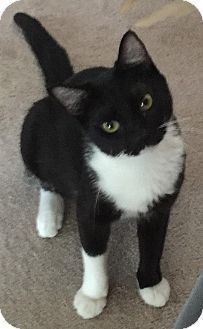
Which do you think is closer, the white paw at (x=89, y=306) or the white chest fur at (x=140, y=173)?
the white chest fur at (x=140, y=173)

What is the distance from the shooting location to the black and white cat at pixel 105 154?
1007 millimetres

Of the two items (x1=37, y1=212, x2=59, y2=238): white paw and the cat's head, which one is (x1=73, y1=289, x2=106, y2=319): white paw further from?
the cat's head

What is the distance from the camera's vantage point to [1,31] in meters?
1.87

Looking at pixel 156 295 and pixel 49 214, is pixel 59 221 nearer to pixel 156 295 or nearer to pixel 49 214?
pixel 49 214

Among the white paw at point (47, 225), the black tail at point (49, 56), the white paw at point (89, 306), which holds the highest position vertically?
the black tail at point (49, 56)

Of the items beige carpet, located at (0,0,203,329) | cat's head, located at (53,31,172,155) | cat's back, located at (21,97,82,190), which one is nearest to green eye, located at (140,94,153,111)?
cat's head, located at (53,31,172,155)

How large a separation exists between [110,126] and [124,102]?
0.05 meters

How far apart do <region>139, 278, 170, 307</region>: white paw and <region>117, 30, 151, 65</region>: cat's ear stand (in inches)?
21.6

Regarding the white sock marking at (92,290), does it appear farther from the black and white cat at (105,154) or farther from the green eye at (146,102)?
the green eye at (146,102)

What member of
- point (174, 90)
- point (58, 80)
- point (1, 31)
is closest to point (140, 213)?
point (58, 80)

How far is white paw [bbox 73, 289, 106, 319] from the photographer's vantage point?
1294mm

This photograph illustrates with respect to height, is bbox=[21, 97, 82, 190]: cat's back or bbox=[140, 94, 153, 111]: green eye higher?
bbox=[140, 94, 153, 111]: green eye

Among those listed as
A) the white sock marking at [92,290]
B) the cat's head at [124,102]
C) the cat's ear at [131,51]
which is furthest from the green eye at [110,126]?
the white sock marking at [92,290]

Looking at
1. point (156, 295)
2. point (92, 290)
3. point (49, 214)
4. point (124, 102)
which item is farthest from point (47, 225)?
point (124, 102)
